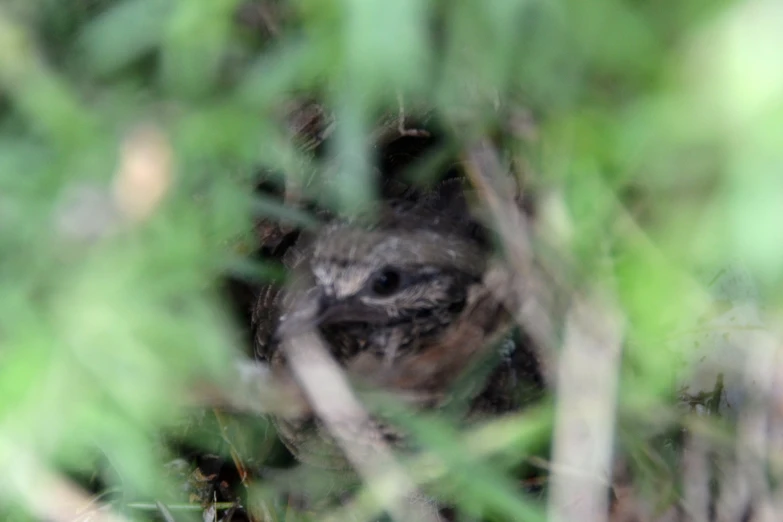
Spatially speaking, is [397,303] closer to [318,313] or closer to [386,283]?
[386,283]

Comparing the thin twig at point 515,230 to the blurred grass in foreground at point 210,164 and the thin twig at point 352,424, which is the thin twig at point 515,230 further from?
the thin twig at point 352,424

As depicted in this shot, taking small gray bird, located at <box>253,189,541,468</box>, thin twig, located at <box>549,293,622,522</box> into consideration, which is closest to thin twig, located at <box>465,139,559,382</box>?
thin twig, located at <box>549,293,622,522</box>

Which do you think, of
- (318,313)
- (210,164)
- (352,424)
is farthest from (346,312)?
(210,164)

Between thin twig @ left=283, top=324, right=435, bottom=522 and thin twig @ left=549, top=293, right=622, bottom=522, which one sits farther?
thin twig @ left=283, top=324, right=435, bottom=522

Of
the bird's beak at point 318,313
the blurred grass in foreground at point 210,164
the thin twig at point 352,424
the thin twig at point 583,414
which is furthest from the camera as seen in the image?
the bird's beak at point 318,313

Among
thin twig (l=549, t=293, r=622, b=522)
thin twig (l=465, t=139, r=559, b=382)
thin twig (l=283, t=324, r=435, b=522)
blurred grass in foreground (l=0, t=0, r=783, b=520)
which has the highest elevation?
blurred grass in foreground (l=0, t=0, r=783, b=520)

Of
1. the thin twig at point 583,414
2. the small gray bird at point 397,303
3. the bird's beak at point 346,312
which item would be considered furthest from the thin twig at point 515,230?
the bird's beak at point 346,312

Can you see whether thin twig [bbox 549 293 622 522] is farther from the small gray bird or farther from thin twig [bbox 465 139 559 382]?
the small gray bird

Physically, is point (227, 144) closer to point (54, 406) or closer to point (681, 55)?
point (54, 406)

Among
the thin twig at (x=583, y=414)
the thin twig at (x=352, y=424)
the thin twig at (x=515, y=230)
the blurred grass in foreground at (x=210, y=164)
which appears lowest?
the thin twig at (x=352, y=424)
